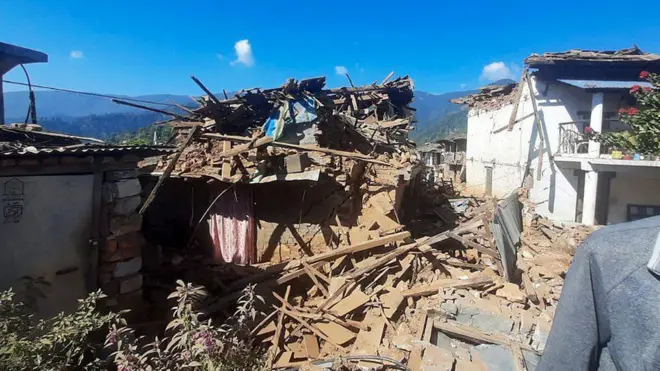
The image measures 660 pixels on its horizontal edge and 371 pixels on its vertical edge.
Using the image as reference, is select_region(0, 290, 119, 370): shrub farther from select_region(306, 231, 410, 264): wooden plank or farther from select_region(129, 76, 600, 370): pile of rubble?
select_region(306, 231, 410, 264): wooden plank

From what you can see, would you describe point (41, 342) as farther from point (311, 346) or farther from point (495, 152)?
point (495, 152)

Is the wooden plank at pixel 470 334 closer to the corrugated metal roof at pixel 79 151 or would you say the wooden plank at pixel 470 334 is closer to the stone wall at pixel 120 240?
the stone wall at pixel 120 240

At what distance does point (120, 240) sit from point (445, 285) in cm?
608

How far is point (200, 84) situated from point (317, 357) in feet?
21.1

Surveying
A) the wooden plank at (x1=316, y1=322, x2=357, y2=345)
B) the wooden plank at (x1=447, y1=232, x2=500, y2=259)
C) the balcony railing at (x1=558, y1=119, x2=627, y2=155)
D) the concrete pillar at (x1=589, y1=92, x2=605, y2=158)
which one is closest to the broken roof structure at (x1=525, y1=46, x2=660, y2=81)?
the concrete pillar at (x1=589, y1=92, x2=605, y2=158)

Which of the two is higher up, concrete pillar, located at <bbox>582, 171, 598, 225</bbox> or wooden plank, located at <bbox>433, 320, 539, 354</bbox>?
concrete pillar, located at <bbox>582, 171, 598, 225</bbox>

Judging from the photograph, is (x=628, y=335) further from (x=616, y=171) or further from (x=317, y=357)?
(x=616, y=171)

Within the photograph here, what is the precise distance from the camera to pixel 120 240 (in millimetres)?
5711

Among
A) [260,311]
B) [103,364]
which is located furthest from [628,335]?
[260,311]

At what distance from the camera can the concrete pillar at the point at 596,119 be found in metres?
14.3

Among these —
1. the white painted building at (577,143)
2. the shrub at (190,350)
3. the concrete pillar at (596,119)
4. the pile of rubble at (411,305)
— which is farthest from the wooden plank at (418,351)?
the concrete pillar at (596,119)

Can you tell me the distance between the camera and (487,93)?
23.3m

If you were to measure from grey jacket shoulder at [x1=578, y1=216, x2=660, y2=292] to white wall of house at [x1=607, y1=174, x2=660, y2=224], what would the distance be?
17.5m

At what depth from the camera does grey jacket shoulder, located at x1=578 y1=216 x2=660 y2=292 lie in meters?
1.17
